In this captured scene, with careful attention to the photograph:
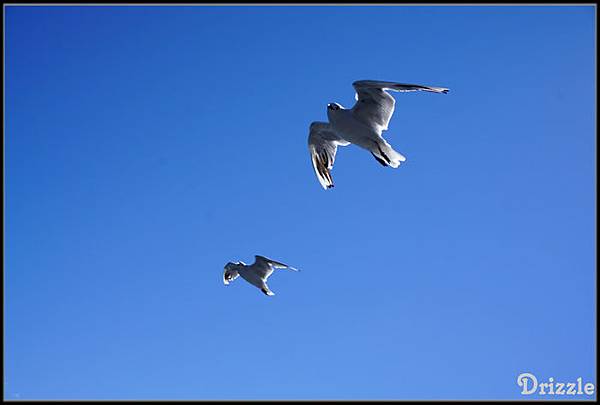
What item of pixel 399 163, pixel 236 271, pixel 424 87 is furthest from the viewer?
pixel 236 271

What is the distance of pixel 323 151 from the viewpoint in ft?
40.6

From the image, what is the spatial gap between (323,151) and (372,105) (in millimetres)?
1985

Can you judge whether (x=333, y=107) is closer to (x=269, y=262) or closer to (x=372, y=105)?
(x=372, y=105)

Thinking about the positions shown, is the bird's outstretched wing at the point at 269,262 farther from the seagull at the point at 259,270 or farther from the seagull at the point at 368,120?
the seagull at the point at 368,120

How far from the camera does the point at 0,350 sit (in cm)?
1315

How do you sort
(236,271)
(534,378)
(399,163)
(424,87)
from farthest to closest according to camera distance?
(236,271)
(534,378)
(399,163)
(424,87)

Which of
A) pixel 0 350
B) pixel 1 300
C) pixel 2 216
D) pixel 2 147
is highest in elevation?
pixel 2 147

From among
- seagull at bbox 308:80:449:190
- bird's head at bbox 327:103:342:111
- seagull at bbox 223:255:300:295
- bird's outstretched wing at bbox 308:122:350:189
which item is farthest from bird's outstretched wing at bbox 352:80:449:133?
seagull at bbox 223:255:300:295

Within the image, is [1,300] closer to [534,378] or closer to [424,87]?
[424,87]

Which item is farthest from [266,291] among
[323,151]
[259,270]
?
[323,151]

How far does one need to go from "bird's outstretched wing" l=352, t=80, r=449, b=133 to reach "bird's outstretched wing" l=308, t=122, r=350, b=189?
1.46m

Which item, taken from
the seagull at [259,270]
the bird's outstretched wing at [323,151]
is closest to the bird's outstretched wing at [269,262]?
the seagull at [259,270]

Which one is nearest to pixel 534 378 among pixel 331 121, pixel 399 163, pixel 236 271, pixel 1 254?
pixel 399 163

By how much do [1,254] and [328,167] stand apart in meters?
6.44
